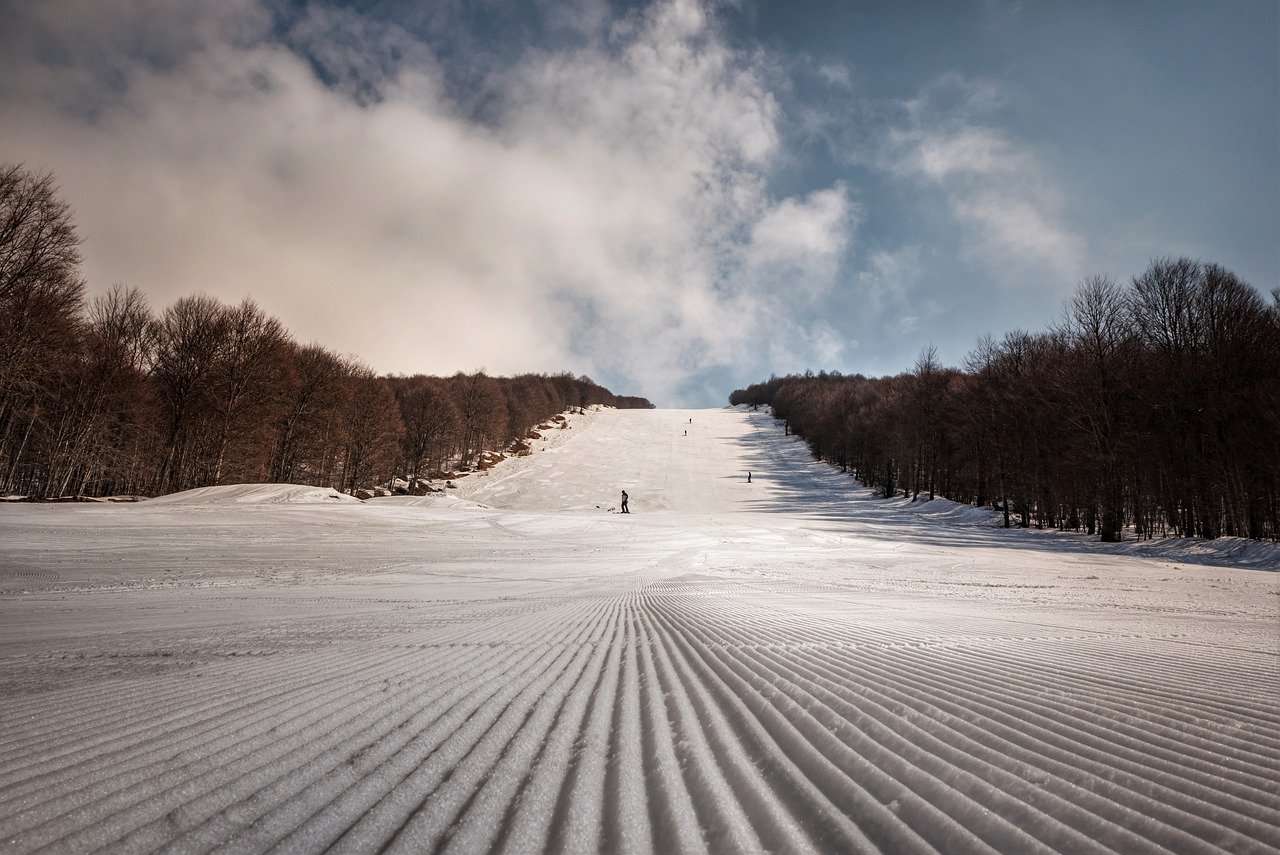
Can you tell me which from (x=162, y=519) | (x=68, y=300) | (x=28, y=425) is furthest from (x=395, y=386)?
(x=162, y=519)

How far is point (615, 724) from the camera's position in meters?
1.43

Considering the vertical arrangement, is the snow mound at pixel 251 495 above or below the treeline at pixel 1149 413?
below

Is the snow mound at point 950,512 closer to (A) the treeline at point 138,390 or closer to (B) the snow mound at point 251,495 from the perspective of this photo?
(B) the snow mound at point 251,495

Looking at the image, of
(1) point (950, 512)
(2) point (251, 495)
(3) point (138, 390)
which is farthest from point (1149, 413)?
(3) point (138, 390)

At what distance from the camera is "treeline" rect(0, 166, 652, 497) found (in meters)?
13.4

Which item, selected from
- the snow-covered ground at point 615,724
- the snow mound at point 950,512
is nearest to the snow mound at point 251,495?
the snow-covered ground at point 615,724

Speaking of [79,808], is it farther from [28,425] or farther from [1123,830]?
[28,425]

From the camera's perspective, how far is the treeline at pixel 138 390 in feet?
44.1

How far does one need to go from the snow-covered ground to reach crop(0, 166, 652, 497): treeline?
557 inches

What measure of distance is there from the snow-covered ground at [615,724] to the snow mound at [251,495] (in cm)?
1012

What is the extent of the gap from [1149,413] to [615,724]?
88.0ft

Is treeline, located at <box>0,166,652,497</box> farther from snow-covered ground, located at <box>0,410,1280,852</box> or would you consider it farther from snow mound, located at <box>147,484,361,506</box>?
snow-covered ground, located at <box>0,410,1280,852</box>

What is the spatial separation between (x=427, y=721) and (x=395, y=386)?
57415mm

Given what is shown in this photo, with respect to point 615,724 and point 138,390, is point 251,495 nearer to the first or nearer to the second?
point 138,390
